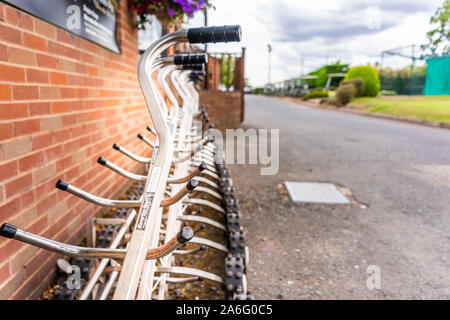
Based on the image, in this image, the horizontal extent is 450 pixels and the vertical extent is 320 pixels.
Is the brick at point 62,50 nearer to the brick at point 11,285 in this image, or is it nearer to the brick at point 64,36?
the brick at point 64,36

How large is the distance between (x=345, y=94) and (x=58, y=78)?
771 inches

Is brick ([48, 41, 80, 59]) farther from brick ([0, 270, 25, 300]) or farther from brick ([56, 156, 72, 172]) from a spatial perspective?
brick ([0, 270, 25, 300])

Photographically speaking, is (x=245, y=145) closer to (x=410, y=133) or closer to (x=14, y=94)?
(x=410, y=133)

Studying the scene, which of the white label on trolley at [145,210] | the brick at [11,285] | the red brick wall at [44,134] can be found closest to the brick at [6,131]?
the red brick wall at [44,134]

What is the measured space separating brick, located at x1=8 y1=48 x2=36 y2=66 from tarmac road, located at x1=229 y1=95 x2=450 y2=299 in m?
1.91

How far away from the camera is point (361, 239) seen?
9.14 feet

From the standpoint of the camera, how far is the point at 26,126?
1723 millimetres

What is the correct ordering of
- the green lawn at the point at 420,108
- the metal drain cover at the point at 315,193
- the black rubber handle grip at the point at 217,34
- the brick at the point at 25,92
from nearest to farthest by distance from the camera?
1. the black rubber handle grip at the point at 217,34
2. the brick at the point at 25,92
3. the green lawn at the point at 420,108
4. the metal drain cover at the point at 315,193

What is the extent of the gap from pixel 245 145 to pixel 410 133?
389cm

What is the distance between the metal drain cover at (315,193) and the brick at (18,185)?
108 inches

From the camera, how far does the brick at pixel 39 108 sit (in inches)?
69.9

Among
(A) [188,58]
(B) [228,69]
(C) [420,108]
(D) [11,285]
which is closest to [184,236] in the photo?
(A) [188,58]
